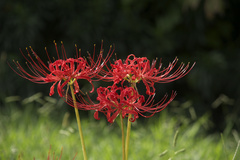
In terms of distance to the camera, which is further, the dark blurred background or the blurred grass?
the dark blurred background

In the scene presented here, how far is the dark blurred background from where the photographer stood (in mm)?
4855

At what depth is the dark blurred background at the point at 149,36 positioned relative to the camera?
191 inches

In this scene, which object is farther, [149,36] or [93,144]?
[149,36]

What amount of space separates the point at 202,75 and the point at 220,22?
87 cm

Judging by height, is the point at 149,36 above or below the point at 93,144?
above

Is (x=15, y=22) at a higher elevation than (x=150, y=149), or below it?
higher

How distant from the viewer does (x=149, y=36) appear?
523 centimetres

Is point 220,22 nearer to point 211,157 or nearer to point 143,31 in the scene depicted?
point 143,31

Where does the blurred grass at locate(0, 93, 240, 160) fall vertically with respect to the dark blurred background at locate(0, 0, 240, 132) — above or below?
below

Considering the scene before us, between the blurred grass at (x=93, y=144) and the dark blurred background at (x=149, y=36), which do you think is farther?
the dark blurred background at (x=149, y=36)

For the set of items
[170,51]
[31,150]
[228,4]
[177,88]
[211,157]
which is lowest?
[211,157]

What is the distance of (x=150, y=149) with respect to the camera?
3.03m

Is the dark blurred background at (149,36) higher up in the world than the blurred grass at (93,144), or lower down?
higher up

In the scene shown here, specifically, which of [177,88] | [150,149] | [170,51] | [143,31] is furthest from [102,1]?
[150,149]
